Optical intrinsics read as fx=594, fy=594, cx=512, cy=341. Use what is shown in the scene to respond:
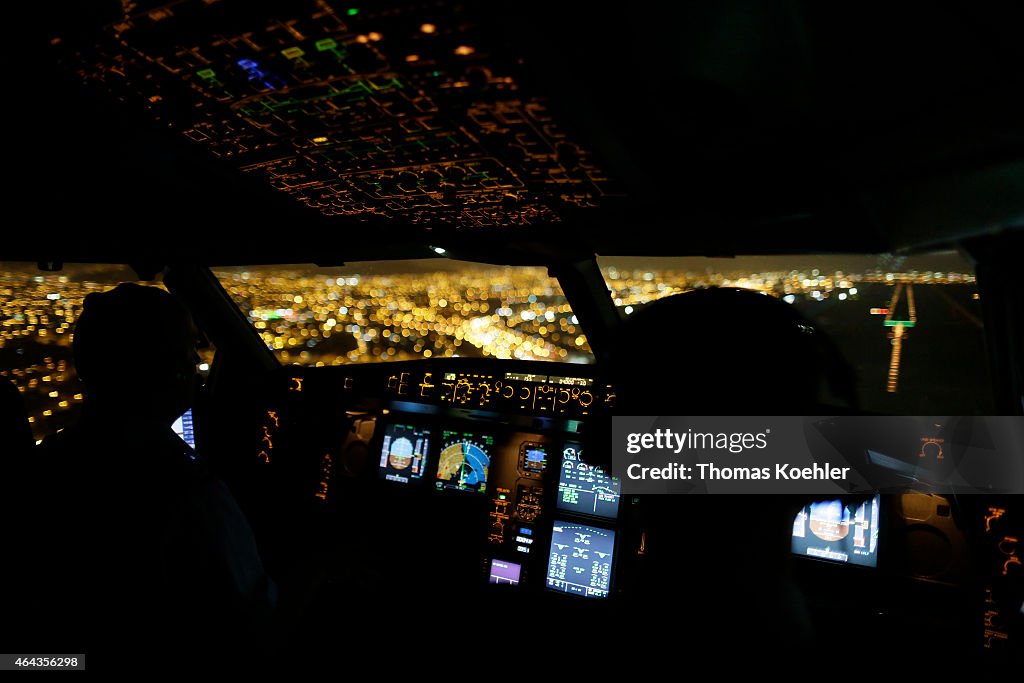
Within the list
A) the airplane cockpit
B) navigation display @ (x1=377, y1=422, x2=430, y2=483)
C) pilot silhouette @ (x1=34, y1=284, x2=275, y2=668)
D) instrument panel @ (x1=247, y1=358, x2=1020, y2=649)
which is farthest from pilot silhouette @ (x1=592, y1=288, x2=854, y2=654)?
navigation display @ (x1=377, y1=422, x2=430, y2=483)

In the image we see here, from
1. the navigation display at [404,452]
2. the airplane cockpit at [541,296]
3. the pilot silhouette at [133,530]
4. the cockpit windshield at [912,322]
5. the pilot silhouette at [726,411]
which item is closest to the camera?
the pilot silhouette at [726,411]

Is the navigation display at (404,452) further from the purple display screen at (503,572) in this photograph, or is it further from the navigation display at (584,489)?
the navigation display at (584,489)

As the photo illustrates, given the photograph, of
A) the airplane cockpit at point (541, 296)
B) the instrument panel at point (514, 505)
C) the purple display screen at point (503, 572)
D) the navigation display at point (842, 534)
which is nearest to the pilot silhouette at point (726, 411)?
the airplane cockpit at point (541, 296)

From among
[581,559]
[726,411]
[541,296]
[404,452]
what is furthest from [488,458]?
[726,411]

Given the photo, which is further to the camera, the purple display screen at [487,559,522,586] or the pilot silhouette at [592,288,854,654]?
the purple display screen at [487,559,522,586]

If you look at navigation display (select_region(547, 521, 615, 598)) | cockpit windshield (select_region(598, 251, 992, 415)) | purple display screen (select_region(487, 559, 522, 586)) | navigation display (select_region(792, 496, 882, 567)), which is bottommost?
purple display screen (select_region(487, 559, 522, 586))

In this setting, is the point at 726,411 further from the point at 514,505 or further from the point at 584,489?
the point at 514,505

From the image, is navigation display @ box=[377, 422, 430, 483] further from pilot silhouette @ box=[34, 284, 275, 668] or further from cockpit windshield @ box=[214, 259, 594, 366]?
pilot silhouette @ box=[34, 284, 275, 668]

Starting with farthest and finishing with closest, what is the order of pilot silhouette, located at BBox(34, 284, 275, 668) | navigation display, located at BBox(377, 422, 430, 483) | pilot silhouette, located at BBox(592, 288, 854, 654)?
navigation display, located at BBox(377, 422, 430, 483) → pilot silhouette, located at BBox(34, 284, 275, 668) → pilot silhouette, located at BBox(592, 288, 854, 654)
